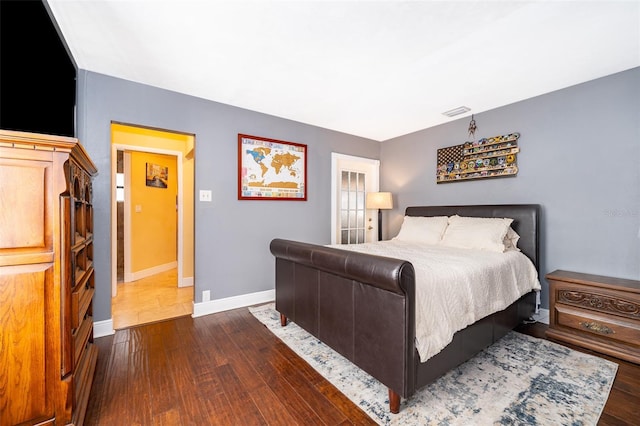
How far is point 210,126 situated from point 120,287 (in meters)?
2.78

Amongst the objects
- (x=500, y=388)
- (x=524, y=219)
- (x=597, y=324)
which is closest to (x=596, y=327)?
(x=597, y=324)

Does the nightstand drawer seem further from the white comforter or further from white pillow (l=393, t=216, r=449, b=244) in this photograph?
white pillow (l=393, t=216, r=449, b=244)

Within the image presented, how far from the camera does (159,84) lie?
2639 mm

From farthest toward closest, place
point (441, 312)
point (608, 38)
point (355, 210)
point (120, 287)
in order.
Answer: point (355, 210) < point (120, 287) < point (608, 38) < point (441, 312)

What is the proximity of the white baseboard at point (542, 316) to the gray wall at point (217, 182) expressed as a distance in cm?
255

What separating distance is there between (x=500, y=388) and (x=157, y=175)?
530 cm

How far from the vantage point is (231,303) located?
3.08m

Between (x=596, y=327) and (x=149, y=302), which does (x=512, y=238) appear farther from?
(x=149, y=302)

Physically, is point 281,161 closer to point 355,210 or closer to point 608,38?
point 355,210

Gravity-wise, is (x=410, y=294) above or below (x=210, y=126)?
below

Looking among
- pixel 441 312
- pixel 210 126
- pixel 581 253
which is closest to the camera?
pixel 441 312

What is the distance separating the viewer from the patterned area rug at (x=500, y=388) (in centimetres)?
146


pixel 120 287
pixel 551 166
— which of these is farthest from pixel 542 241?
pixel 120 287

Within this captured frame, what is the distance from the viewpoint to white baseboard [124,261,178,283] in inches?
164
